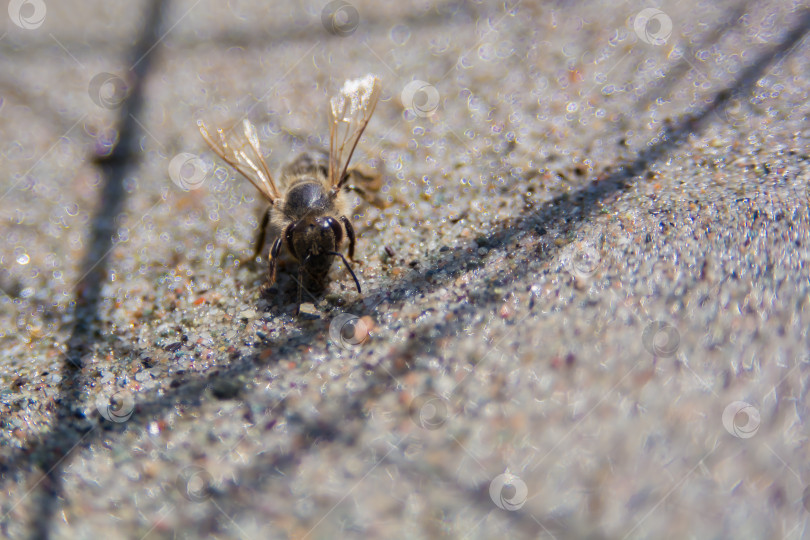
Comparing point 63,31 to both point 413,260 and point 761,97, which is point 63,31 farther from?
point 761,97

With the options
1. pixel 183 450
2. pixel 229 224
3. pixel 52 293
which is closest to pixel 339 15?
pixel 229 224
